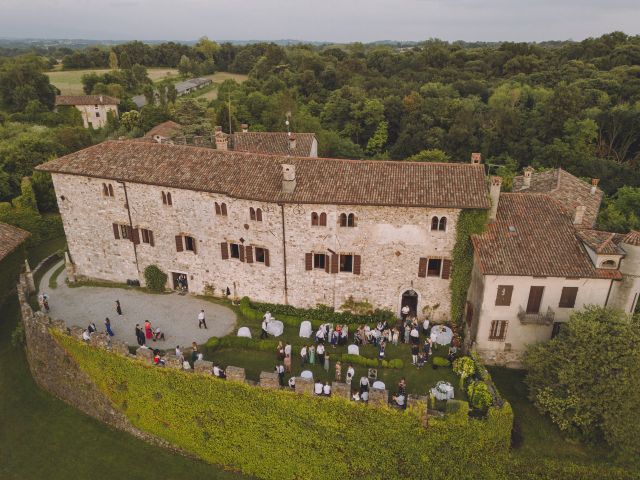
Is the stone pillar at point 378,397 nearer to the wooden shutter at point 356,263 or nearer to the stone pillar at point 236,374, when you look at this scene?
the stone pillar at point 236,374

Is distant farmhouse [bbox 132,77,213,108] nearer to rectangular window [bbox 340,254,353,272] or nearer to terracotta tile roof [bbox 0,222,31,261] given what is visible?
terracotta tile roof [bbox 0,222,31,261]

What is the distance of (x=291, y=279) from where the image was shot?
109ft

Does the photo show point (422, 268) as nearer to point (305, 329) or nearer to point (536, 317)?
point (536, 317)

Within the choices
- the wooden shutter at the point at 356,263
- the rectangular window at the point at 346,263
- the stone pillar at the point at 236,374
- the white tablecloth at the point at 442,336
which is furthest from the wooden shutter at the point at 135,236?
the white tablecloth at the point at 442,336

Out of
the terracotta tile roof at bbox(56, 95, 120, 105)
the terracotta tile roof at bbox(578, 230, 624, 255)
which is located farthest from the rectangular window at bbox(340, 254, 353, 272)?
the terracotta tile roof at bbox(56, 95, 120, 105)

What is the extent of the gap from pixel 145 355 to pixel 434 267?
62.0 feet

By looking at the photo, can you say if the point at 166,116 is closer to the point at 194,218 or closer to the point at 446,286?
the point at 194,218

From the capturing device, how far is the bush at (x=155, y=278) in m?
36.4

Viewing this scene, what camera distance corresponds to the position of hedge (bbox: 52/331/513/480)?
2370 centimetres

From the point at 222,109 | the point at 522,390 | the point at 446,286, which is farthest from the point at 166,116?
the point at 522,390

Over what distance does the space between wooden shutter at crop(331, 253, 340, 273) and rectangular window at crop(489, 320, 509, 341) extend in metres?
10.5

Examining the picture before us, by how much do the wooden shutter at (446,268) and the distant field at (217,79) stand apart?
3569 inches

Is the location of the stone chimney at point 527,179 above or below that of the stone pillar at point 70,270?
above

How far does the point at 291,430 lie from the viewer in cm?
2558
